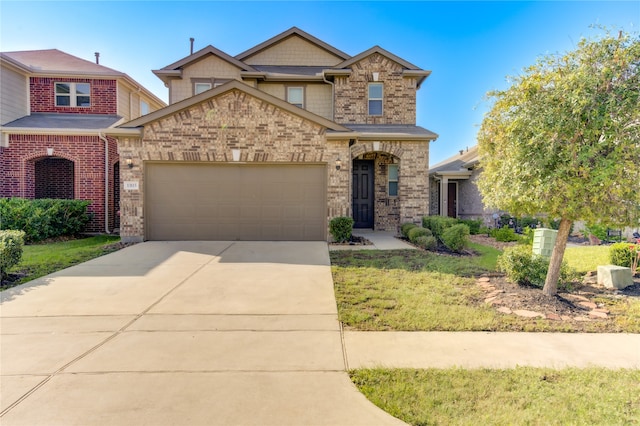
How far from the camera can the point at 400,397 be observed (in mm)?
2756

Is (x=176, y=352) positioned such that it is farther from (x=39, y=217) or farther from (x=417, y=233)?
(x=39, y=217)

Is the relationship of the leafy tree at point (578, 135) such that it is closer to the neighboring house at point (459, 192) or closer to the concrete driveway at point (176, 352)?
the concrete driveway at point (176, 352)

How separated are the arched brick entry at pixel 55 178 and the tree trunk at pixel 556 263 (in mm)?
16505

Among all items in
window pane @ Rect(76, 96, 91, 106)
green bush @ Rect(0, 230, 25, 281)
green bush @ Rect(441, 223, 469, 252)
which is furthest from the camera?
window pane @ Rect(76, 96, 91, 106)

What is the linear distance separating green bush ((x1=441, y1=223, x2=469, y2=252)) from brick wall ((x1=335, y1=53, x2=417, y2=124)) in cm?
607

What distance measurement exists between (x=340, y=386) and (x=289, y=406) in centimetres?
52

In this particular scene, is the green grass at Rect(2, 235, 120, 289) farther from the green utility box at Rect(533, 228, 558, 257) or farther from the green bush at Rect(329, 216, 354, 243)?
the green utility box at Rect(533, 228, 558, 257)

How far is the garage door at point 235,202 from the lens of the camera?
33.9 feet

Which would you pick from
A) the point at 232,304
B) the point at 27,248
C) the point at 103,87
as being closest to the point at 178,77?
the point at 103,87

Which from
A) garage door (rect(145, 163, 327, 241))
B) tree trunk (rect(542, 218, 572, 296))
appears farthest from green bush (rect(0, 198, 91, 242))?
tree trunk (rect(542, 218, 572, 296))

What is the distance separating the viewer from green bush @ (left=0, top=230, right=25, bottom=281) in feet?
19.9

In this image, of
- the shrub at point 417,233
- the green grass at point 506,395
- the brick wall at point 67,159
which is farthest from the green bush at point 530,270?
the brick wall at point 67,159

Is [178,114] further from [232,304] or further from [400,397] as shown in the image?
[400,397]

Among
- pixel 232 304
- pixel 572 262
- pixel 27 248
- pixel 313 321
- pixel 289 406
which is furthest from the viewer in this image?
pixel 27 248
